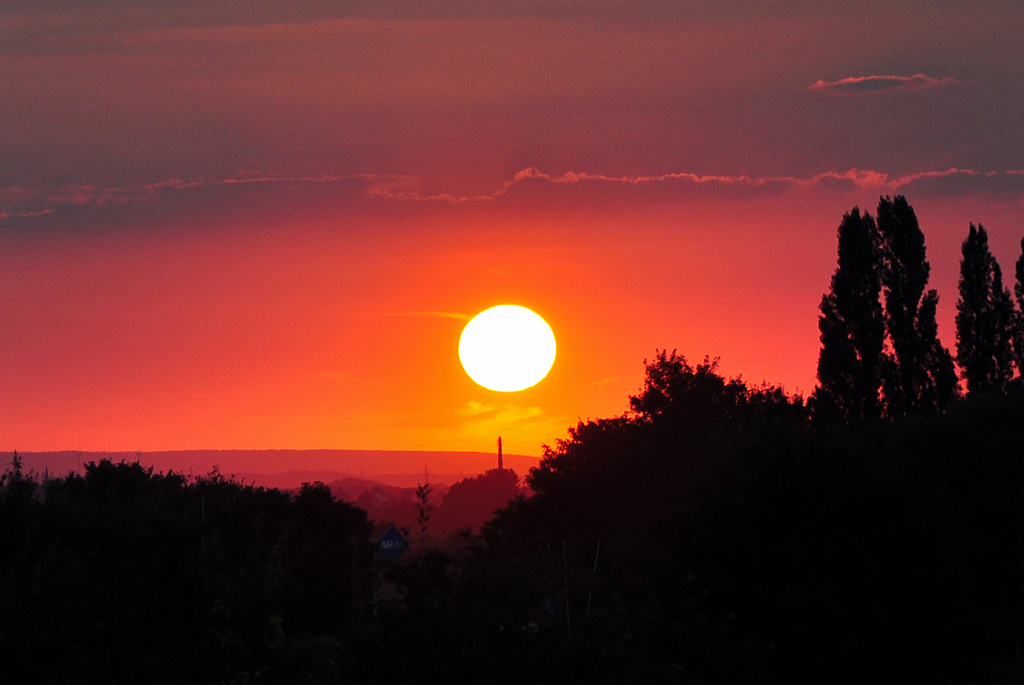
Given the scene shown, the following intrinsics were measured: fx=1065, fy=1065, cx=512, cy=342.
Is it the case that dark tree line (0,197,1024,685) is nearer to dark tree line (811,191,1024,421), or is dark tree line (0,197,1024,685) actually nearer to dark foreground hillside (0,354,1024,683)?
dark foreground hillside (0,354,1024,683)

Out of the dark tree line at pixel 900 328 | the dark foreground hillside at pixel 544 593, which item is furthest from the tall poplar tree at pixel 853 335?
the dark foreground hillside at pixel 544 593

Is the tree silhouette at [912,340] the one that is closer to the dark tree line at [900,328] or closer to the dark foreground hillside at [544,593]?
the dark tree line at [900,328]

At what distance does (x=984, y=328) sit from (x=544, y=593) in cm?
5759

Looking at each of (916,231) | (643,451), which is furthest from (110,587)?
(916,231)

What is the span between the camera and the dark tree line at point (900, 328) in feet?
201

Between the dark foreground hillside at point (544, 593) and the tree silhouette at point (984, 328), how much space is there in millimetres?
21549

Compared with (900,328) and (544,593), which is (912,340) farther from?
(544,593)

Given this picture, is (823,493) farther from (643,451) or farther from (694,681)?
(643,451)

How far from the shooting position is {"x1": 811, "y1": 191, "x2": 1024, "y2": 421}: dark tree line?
61.3 metres

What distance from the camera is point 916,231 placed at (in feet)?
216

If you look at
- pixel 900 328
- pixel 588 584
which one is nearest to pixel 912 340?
pixel 900 328

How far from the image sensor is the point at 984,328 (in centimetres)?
6531

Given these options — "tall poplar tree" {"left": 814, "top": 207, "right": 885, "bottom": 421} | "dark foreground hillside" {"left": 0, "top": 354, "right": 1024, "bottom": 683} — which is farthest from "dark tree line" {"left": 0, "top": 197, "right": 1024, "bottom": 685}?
"tall poplar tree" {"left": 814, "top": 207, "right": 885, "bottom": 421}

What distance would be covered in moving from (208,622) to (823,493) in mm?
15785
